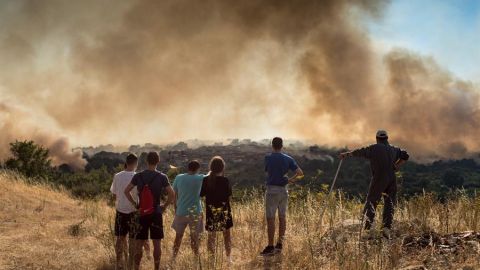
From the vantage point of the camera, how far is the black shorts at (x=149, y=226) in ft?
24.5

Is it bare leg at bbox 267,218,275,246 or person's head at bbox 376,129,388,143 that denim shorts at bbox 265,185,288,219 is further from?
person's head at bbox 376,129,388,143

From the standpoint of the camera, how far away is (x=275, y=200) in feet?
28.7

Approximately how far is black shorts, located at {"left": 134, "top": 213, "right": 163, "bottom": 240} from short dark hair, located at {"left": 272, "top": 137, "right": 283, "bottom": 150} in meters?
2.54

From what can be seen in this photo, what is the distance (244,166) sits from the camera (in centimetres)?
11494

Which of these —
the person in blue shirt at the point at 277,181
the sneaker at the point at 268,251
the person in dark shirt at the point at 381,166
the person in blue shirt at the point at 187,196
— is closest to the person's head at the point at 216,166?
the person in blue shirt at the point at 187,196

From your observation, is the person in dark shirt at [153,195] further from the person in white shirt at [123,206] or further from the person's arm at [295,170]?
the person's arm at [295,170]

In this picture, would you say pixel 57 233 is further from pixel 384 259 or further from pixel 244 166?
pixel 244 166

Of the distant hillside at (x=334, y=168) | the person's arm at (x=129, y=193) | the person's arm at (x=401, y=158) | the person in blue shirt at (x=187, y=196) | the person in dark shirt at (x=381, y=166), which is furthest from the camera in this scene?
the distant hillside at (x=334, y=168)

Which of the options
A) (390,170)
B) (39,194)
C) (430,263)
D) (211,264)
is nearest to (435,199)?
(390,170)

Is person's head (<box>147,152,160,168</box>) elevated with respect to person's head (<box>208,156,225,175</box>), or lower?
elevated

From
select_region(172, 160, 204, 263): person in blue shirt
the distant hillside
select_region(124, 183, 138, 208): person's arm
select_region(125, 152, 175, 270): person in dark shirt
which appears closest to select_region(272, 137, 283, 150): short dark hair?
select_region(172, 160, 204, 263): person in blue shirt

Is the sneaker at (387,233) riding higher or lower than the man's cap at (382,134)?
lower

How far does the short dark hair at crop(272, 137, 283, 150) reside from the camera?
871cm

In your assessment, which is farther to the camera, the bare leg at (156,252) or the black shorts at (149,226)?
the bare leg at (156,252)
